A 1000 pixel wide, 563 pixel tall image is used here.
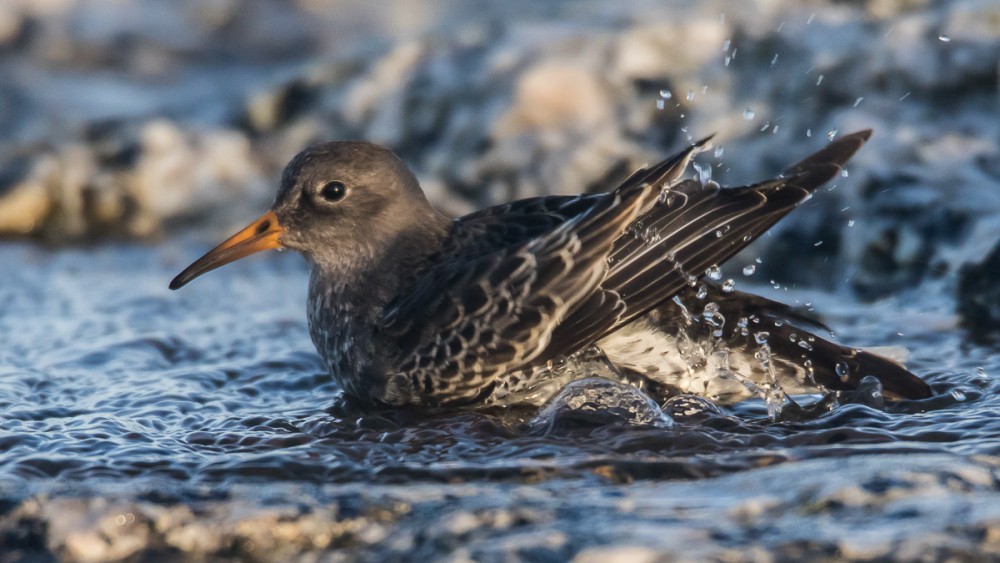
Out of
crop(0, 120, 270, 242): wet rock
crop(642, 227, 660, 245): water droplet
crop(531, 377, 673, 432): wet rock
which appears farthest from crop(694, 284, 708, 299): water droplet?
crop(0, 120, 270, 242): wet rock

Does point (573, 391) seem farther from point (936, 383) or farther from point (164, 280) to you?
point (164, 280)

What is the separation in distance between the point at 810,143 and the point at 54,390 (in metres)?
4.58

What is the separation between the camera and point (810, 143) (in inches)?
315

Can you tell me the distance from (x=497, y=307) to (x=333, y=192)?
1.08 meters

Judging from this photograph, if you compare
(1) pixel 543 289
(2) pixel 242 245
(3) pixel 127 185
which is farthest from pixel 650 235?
(3) pixel 127 185

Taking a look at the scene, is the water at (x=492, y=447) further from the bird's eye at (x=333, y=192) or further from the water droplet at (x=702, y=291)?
the bird's eye at (x=333, y=192)

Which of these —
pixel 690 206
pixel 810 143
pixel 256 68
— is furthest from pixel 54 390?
pixel 256 68

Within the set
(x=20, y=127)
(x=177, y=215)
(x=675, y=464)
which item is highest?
(x=20, y=127)

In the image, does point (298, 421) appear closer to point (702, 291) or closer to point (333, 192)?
point (333, 192)

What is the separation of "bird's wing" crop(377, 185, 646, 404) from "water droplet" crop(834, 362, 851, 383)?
3.48 feet

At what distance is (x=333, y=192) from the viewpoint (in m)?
5.71

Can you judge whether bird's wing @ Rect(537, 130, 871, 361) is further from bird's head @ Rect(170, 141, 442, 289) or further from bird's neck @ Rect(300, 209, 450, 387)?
bird's head @ Rect(170, 141, 442, 289)

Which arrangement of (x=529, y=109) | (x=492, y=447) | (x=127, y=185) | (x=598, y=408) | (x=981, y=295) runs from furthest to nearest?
1. (x=127, y=185)
2. (x=529, y=109)
3. (x=981, y=295)
4. (x=598, y=408)
5. (x=492, y=447)

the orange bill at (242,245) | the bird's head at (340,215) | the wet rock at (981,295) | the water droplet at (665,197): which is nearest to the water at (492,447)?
the wet rock at (981,295)
